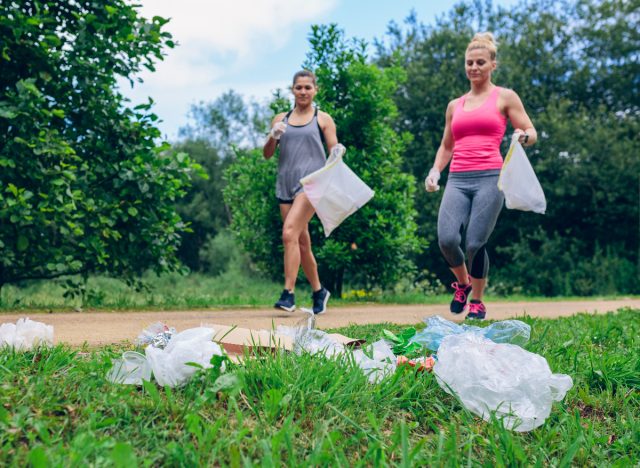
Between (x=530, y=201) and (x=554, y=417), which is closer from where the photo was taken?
(x=554, y=417)

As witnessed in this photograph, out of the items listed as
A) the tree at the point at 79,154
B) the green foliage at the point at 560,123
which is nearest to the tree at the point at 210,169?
the green foliage at the point at 560,123

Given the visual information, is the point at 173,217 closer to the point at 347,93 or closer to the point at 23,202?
the point at 23,202

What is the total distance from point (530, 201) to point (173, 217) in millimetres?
3849

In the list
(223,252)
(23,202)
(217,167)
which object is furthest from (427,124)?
(23,202)

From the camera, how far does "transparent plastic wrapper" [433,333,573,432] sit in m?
2.62

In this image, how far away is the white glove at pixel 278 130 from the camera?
6.17 metres

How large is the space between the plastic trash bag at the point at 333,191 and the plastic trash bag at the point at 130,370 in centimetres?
355

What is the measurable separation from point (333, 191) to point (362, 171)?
14.1 feet

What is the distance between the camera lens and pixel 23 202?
18.9ft

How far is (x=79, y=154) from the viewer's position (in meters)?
6.89

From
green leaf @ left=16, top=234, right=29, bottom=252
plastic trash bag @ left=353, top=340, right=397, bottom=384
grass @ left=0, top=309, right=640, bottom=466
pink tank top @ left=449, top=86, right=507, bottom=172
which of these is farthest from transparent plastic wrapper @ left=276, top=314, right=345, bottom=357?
green leaf @ left=16, top=234, right=29, bottom=252

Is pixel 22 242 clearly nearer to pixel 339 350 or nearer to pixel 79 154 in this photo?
pixel 79 154

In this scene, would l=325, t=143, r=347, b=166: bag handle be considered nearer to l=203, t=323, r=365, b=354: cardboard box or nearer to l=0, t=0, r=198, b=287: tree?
l=0, t=0, r=198, b=287: tree

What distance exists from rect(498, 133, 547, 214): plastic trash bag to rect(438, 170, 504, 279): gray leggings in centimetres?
15
